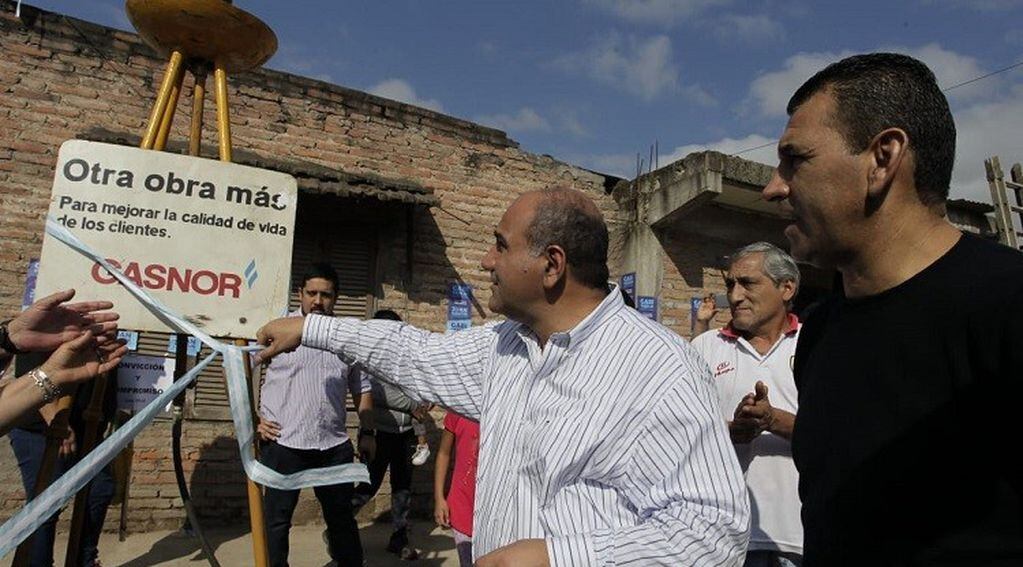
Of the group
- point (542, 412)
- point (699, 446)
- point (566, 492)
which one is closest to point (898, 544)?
point (699, 446)

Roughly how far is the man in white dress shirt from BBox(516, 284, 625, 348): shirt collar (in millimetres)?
856

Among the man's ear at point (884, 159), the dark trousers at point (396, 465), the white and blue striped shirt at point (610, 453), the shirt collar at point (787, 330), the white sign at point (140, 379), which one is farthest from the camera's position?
the dark trousers at point (396, 465)

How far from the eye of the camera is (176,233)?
2365mm

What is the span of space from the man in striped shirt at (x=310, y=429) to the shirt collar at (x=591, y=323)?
2.87 meters

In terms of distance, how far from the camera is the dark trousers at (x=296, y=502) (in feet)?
14.2

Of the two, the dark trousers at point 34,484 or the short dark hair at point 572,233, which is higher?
the short dark hair at point 572,233

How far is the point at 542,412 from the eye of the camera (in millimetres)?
1732

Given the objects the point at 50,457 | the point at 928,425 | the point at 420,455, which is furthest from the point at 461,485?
the point at 928,425

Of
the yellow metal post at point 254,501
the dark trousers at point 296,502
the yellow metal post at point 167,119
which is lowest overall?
the dark trousers at point 296,502

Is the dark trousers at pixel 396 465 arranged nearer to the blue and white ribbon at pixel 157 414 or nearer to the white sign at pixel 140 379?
the white sign at pixel 140 379

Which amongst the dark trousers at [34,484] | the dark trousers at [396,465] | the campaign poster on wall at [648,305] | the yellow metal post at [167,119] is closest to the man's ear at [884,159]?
the yellow metal post at [167,119]

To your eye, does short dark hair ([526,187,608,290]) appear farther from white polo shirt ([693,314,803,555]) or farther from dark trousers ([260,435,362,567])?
dark trousers ([260,435,362,567])

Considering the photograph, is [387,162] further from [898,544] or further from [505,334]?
[898,544]

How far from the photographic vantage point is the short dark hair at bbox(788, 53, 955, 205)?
51.9 inches
